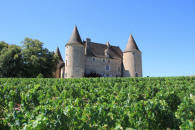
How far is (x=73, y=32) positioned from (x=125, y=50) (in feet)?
45.2

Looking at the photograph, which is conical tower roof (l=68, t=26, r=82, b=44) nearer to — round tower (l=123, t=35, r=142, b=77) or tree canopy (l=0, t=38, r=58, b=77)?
tree canopy (l=0, t=38, r=58, b=77)

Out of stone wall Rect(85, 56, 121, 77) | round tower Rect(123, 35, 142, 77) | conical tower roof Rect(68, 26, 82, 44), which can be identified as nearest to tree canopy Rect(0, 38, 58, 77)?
conical tower roof Rect(68, 26, 82, 44)

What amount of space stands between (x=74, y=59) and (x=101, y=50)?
30.4 ft

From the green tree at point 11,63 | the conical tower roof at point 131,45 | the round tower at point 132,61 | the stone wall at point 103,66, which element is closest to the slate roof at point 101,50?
the stone wall at point 103,66

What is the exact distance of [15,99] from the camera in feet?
24.2

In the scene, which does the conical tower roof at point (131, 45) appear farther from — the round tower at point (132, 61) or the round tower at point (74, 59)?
the round tower at point (74, 59)

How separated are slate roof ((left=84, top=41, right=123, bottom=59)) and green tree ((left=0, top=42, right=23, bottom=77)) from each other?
1464cm

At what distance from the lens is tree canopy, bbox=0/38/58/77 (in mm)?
30811

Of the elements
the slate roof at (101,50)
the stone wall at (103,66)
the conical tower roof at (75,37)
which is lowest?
the stone wall at (103,66)

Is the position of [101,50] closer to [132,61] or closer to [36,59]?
[132,61]

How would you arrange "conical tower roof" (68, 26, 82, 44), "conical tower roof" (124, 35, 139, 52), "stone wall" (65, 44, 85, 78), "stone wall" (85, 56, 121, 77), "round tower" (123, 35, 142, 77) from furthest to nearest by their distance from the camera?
"conical tower roof" (124, 35, 139, 52)
"round tower" (123, 35, 142, 77)
"stone wall" (85, 56, 121, 77)
"conical tower roof" (68, 26, 82, 44)
"stone wall" (65, 44, 85, 78)

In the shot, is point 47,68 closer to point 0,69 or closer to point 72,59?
point 72,59

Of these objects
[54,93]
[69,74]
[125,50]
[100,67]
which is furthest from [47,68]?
[54,93]

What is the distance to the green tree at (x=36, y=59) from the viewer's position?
1218 inches
